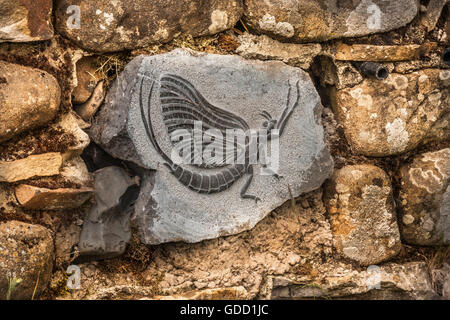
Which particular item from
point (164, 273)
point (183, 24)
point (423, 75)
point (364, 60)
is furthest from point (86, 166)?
point (423, 75)

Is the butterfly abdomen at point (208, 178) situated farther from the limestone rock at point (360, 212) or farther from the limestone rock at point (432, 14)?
the limestone rock at point (432, 14)

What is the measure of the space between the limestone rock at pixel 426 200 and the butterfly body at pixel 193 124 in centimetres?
98

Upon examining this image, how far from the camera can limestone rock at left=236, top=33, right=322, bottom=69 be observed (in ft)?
10.9

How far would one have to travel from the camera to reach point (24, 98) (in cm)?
269

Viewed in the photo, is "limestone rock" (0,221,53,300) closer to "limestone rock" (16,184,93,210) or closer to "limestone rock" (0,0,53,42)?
"limestone rock" (16,184,93,210)

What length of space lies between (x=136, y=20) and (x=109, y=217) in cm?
98

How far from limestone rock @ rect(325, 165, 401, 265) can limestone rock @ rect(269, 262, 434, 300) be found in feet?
0.31

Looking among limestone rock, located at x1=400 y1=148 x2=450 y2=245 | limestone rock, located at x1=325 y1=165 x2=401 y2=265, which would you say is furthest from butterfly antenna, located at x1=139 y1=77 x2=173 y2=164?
limestone rock, located at x1=400 y1=148 x2=450 y2=245

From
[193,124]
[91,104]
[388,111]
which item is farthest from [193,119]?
[388,111]

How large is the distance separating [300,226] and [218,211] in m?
0.57

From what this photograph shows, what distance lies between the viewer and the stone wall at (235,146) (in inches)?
112

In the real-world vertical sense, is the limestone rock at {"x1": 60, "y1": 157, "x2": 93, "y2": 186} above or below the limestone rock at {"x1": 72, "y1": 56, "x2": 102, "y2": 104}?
below

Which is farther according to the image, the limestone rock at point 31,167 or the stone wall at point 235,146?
the stone wall at point 235,146

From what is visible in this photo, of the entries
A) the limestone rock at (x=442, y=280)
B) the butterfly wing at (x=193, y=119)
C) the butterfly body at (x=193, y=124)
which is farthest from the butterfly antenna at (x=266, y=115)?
the limestone rock at (x=442, y=280)
